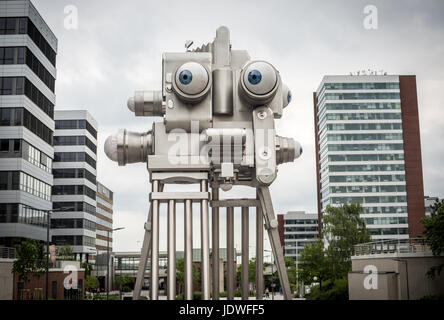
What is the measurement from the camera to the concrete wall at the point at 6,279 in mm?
34844

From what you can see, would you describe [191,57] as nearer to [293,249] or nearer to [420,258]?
[420,258]

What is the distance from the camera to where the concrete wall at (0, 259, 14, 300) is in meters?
34.8

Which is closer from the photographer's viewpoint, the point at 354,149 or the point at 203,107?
the point at 203,107

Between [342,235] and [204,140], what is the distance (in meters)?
42.3

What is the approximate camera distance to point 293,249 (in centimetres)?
14512

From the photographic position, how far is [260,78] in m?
11.7

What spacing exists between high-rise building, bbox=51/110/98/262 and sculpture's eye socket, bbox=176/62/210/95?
6774 cm

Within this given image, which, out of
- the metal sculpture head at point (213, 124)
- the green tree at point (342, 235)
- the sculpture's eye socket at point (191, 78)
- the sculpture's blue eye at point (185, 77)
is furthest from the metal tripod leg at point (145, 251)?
the green tree at point (342, 235)

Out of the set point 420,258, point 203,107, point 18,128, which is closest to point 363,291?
point 420,258

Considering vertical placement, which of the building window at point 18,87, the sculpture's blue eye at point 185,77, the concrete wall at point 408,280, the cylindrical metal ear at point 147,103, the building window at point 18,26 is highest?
the building window at point 18,26

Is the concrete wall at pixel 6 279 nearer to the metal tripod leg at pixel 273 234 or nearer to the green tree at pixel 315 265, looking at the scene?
the green tree at pixel 315 265

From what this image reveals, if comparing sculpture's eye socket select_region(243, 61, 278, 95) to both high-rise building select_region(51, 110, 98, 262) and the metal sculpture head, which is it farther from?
high-rise building select_region(51, 110, 98, 262)

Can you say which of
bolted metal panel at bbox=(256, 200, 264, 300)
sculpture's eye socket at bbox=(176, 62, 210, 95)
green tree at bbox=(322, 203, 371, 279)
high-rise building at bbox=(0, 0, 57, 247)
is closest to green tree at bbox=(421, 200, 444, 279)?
bolted metal panel at bbox=(256, 200, 264, 300)
